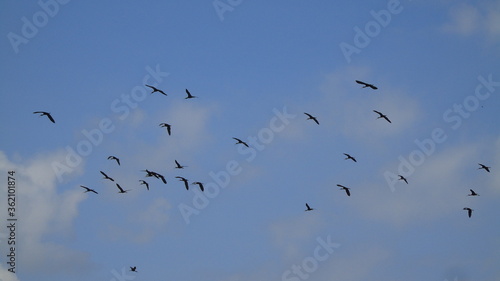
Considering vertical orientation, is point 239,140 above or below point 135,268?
above

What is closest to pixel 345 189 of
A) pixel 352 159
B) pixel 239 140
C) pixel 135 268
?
pixel 352 159

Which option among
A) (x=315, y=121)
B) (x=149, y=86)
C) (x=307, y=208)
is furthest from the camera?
(x=307, y=208)

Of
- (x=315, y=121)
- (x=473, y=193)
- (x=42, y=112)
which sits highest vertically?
(x=42, y=112)

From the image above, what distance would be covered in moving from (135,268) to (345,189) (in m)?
36.1

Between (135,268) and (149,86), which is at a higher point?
(149,86)

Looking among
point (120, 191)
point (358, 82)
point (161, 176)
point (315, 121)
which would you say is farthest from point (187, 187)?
point (358, 82)

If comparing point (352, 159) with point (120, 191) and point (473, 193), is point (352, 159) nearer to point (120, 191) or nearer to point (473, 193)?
point (473, 193)

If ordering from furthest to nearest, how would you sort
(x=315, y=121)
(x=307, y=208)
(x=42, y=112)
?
(x=307, y=208) → (x=315, y=121) → (x=42, y=112)

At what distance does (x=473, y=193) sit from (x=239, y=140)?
34.2m

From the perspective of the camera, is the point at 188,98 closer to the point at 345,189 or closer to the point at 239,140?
the point at 239,140

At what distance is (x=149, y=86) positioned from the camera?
3199 inches

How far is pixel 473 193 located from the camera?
92500 millimetres

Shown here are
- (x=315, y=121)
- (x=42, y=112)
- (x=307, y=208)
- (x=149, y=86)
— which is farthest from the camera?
(x=307, y=208)

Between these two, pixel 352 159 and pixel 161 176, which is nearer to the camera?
pixel 161 176
